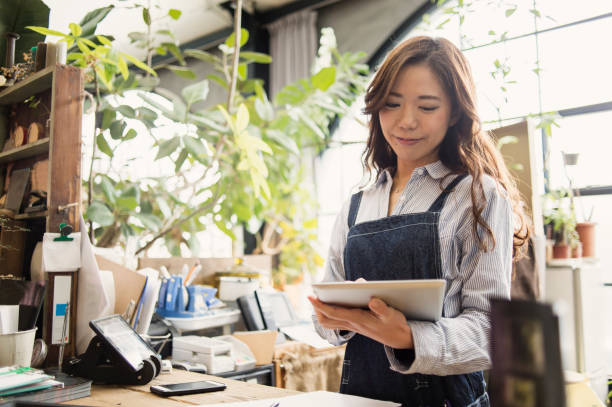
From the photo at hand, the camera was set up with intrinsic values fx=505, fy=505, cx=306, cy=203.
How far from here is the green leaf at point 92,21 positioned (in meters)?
2.22

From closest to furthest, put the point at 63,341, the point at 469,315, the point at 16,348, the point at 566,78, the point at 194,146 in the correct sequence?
the point at 469,315
the point at 16,348
the point at 63,341
the point at 194,146
the point at 566,78

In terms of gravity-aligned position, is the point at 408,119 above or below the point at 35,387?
above

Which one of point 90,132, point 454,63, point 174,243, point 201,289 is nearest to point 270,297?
point 201,289

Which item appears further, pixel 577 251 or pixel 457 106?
pixel 577 251

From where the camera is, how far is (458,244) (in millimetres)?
1159

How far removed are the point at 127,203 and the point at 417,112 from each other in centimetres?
179

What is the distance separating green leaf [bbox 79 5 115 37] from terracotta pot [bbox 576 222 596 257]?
302 centimetres

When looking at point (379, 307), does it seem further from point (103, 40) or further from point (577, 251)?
point (577, 251)

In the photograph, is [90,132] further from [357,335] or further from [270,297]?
[357,335]

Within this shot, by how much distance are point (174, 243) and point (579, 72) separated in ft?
10.4


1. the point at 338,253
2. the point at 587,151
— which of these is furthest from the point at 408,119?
the point at 587,151

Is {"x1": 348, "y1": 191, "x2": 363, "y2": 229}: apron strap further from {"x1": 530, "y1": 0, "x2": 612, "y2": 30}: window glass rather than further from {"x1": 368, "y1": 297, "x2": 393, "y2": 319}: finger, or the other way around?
{"x1": 530, "y1": 0, "x2": 612, "y2": 30}: window glass

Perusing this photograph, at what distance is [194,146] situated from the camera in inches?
102

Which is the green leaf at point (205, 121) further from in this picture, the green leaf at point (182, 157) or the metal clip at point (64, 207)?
the metal clip at point (64, 207)
